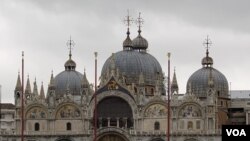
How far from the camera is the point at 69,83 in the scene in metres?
108

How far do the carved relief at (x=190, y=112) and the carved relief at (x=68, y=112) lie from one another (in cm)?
1361

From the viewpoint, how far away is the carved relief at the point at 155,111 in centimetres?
9406

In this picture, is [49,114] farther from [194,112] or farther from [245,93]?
[245,93]

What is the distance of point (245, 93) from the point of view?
11719 centimetres

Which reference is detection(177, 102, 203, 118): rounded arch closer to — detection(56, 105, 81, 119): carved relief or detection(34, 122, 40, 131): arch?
detection(56, 105, 81, 119): carved relief

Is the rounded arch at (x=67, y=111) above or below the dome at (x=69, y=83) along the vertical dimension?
below

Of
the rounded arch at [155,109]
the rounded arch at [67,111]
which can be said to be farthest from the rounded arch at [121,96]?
the rounded arch at [67,111]

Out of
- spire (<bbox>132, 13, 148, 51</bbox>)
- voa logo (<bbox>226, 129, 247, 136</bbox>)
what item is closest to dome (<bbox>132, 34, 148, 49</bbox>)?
spire (<bbox>132, 13, 148, 51</bbox>)

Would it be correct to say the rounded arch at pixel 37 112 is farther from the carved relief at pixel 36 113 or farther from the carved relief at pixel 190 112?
the carved relief at pixel 190 112

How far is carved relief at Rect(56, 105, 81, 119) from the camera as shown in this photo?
9731 centimetres

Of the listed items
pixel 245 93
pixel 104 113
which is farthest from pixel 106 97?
pixel 245 93

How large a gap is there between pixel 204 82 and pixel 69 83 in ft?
64.7

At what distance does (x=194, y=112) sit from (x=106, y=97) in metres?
11.3

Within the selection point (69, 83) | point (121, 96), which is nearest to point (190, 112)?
point (121, 96)
